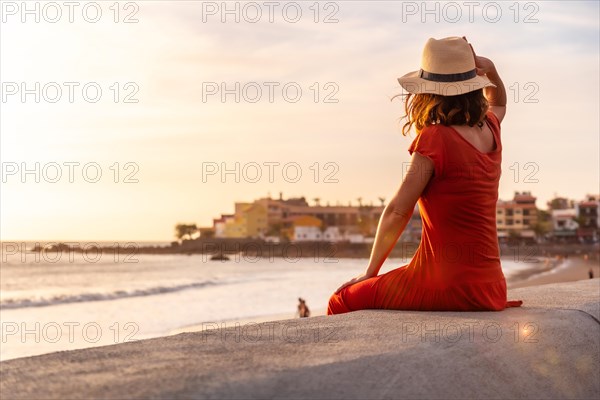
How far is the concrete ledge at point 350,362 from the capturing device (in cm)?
167


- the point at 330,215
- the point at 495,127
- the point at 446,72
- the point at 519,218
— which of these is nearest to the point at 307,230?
the point at 330,215

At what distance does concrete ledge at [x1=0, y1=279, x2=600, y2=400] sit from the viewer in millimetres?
1668

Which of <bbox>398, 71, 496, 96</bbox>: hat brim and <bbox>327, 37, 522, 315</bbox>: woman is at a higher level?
<bbox>398, 71, 496, 96</bbox>: hat brim

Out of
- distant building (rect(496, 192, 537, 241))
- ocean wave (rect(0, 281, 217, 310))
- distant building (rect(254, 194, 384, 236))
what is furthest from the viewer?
distant building (rect(254, 194, 384, 236))

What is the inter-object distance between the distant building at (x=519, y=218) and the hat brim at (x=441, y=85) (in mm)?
95782

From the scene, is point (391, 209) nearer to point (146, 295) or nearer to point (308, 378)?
point (308, 378)

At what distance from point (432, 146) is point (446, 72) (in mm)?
331

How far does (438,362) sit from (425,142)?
1129 mm

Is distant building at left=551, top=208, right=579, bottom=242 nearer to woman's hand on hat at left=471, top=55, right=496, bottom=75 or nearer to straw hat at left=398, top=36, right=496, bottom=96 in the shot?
woman's hand on hat at left=471, top=55, right=496, bottom=75

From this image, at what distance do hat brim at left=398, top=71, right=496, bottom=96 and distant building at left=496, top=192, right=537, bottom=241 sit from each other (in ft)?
314

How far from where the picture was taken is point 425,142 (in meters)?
2.97

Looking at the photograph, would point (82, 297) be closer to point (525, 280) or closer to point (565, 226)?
point (525, 280)

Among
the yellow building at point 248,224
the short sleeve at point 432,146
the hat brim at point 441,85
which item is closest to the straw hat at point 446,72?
the hat brim at point 441,85
